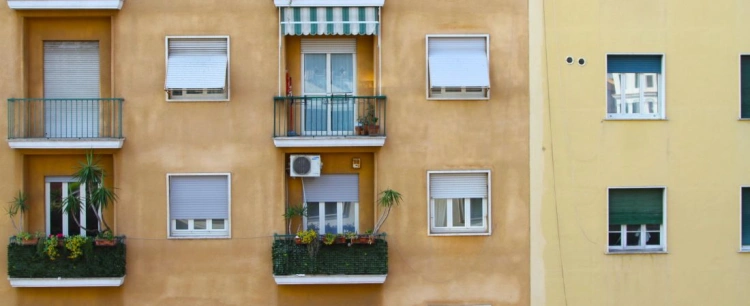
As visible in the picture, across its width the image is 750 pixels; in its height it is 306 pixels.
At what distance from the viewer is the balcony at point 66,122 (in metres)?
15.2

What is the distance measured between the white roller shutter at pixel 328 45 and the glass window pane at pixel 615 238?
243 inches

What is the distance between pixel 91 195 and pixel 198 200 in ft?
6.35

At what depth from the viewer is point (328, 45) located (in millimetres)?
16094

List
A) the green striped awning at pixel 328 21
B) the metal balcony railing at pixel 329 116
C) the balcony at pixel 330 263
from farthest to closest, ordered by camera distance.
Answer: the metal balcony railing at pixel 329 116 < the green striped awning at pixel 328 21 < the balcony at pixel 330 263

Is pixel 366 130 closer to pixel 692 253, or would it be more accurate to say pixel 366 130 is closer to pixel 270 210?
pixel 270 210

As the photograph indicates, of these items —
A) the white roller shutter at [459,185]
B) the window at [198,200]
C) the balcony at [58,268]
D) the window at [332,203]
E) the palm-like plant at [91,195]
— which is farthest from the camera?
the window at [332,203]

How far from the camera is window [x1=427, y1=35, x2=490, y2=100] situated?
1535 cm

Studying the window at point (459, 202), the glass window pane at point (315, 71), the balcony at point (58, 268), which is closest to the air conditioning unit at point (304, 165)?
the glass window pane at point (315, 71)

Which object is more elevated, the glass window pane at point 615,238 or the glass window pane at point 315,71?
the glass window pane at point 315,71

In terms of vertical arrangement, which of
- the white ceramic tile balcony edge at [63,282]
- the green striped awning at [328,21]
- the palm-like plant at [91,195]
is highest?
the green striped awning at [328,21]

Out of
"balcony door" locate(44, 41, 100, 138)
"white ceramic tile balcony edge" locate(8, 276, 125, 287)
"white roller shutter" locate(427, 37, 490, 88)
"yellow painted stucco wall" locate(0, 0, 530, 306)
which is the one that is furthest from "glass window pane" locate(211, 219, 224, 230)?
"white roller shutter" locate(427, 37, 490, 88)

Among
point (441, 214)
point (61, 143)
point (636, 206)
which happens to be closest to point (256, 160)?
point (61, 143)

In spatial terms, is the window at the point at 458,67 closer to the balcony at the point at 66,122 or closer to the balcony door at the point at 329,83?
the balcony door at the point at 329,83

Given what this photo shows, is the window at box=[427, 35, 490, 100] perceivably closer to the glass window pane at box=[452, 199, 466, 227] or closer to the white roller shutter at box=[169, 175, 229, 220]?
the glass window pane at box=[452, 199, 466, 227]
